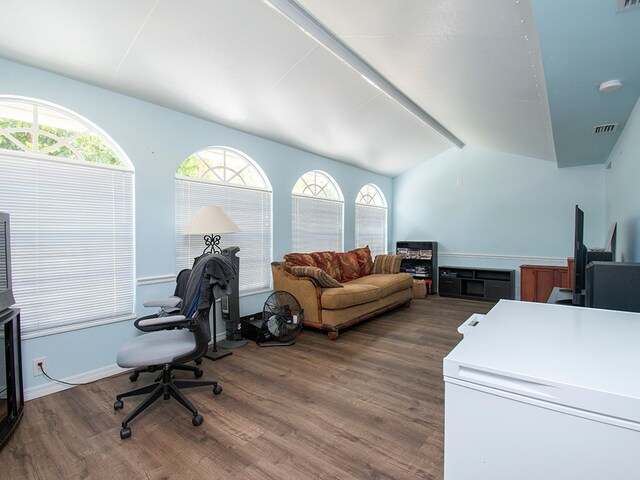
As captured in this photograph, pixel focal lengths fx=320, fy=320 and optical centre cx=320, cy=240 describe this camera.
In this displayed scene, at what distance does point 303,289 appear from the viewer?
3.85m

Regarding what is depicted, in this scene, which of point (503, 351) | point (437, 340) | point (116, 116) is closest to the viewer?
point (503, 351)

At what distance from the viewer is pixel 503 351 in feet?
3.03

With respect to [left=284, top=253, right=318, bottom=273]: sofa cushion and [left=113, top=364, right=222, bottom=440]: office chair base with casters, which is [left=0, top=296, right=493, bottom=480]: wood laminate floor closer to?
[left=113, top=364, right=222, bottom=440]: office chair base with casters

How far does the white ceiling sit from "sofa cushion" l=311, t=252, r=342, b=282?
169 centimetres

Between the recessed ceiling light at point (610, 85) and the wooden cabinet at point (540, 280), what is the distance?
3.50 m

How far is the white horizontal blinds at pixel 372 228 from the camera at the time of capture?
6012 millimetres

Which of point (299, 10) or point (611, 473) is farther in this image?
point (299, 10)

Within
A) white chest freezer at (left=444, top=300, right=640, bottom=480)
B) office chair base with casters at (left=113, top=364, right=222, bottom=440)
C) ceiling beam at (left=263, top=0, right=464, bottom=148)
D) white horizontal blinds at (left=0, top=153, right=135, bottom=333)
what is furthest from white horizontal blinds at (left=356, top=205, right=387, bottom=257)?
white chest freezer at (left=444, top=300, right=640, bottom=480)

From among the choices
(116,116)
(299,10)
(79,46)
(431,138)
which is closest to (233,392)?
(116,116)

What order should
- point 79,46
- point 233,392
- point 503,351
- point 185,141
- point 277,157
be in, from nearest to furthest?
point 503,351
point 79,46
point 233,392
point 185,141
point 277,157

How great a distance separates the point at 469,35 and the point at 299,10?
1253 millimetres

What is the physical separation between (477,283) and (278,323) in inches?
159

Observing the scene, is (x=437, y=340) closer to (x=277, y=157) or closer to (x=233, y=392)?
(x=233, y=392)

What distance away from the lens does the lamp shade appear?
9.86ft
